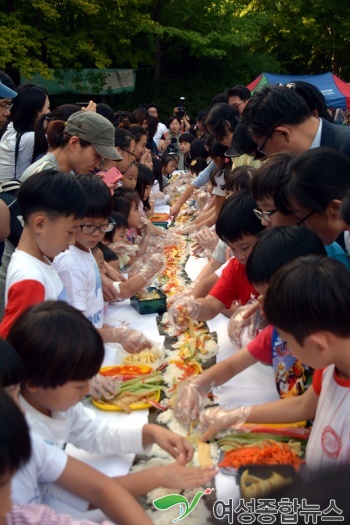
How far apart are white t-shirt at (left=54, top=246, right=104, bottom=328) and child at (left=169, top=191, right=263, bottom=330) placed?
35 centimetres

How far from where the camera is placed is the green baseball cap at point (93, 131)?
278 cm

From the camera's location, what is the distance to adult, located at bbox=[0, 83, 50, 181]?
10.6 feet

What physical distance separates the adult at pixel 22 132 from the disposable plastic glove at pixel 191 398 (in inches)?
70.8

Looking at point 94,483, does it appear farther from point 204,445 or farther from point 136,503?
point 204,445

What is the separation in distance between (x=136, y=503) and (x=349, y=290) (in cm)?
72

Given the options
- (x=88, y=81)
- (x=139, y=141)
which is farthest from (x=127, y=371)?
(x=88, y=81)

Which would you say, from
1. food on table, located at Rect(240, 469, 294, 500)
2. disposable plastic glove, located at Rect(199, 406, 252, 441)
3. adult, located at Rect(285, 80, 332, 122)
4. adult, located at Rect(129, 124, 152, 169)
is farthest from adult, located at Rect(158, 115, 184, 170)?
food on table, located at Rect(240, 469, 294, 500)

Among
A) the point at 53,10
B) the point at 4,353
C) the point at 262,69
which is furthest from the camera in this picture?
the point at 262,69

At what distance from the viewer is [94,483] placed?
140 centimetres

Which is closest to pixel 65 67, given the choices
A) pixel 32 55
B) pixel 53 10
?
pixel 32 55

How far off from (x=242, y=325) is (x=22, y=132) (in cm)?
185

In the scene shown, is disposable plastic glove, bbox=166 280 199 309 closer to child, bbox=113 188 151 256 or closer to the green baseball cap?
child, bbox=113 188 151 256

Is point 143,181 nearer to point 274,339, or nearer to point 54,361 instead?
point 274,339

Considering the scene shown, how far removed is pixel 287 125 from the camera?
8.12 ft
